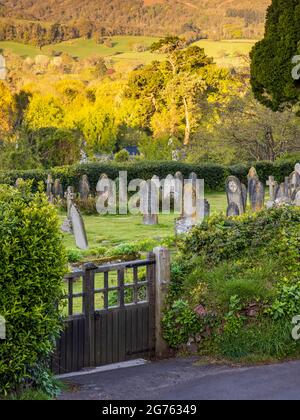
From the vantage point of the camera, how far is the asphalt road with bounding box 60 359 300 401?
8.05 meters

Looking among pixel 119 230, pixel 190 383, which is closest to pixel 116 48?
pixel 119 230

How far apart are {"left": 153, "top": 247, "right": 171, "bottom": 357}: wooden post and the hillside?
131822 mm

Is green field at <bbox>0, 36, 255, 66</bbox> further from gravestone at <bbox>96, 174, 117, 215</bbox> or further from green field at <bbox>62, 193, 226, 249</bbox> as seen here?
green field at <bbox>62, 193, 226, 249</bbox>

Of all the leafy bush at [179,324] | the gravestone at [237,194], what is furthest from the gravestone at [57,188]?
the leafy bush at [179,324]

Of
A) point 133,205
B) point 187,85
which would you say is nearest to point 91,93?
point 187,85

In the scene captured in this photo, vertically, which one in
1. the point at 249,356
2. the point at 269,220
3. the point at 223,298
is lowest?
the point at 249,356

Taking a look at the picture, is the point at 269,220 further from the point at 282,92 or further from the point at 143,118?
the point at 143,118

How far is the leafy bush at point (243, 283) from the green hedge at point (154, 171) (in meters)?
20.7

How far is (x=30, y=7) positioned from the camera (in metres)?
189

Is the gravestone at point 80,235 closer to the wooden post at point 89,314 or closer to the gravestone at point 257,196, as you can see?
the gravestone at point 257,196

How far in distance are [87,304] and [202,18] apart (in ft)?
482

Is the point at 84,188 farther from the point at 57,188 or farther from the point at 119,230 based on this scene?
the point at 119,230

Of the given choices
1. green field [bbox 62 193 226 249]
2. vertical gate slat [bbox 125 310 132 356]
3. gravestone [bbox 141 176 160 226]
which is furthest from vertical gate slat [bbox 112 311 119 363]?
gravestone [bbox 141 176 160 226]

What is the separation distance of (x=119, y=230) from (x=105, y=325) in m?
12.9
